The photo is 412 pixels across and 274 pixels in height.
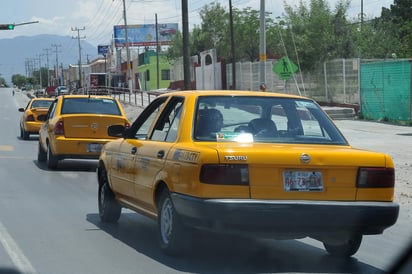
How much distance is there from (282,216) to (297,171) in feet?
1.49

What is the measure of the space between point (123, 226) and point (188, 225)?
2634mm

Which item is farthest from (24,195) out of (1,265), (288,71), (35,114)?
(288,71)

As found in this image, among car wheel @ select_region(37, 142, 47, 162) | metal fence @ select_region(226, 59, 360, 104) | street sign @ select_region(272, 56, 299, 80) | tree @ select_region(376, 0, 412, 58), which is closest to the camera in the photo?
car wheel @ select_region(37, 142, 47, 162)

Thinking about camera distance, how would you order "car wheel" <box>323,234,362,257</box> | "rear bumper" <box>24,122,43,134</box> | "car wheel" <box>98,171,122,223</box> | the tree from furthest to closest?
1. the tree
2. "rear bumper" <box>24,122,43,134</box>
3. "car wheel" <box>98,171,122,223</box>
4. "car wheel" <box>323,234,362,257</box>

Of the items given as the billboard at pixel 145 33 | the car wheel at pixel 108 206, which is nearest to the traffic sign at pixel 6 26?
the car wheel at pixel 108 206

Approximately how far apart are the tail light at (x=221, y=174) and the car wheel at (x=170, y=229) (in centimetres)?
64

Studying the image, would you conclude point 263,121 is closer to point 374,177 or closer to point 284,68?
point 374,177

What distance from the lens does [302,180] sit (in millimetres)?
6449

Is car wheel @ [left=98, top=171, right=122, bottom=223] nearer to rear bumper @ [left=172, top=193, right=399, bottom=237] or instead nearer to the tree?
rear bumper @ [left=172, top=193, right=399, bottom=237]

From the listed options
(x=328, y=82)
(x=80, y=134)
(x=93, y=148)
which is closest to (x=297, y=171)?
(x=93, y=148)

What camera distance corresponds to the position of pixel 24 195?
11719 mm

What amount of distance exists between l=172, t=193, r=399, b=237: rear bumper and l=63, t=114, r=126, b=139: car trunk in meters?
8.90

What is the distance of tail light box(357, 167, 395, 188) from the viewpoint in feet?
21.6

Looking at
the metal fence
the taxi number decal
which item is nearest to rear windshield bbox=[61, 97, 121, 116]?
the taxi number decal
